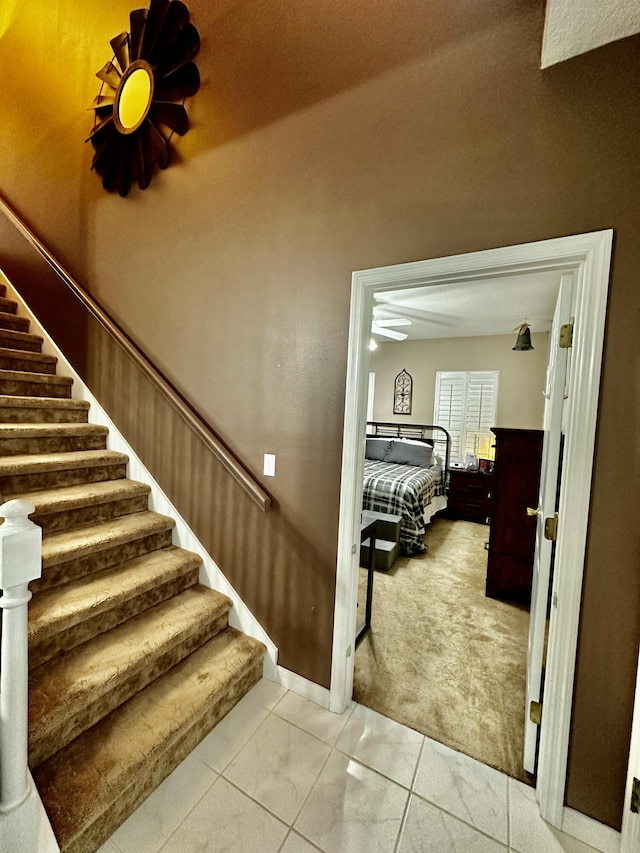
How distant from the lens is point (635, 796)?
1.09 meters

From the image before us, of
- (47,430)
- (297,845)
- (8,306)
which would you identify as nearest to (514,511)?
(297,845)

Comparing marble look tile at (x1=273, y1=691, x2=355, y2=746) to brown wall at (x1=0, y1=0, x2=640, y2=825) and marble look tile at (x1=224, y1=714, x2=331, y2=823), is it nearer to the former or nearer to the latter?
marble look tile at (x1=224, y1=714, x2=331, y2=823)

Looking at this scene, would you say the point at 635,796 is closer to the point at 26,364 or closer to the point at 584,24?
the point at 584,24

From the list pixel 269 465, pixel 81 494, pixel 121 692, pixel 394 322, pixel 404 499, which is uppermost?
pixel 394 322

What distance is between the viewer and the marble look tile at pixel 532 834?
1202mm

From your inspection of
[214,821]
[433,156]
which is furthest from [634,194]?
[214,821]

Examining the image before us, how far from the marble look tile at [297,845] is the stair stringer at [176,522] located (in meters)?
0.60

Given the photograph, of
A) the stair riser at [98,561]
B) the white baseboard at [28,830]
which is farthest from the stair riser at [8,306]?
the white baseboard at [28,830]

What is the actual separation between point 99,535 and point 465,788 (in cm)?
196

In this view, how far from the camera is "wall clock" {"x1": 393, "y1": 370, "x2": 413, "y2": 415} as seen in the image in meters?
6.04

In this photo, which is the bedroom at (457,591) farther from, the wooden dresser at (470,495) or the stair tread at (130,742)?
the stair tread at (130,742)

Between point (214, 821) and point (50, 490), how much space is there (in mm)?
1697

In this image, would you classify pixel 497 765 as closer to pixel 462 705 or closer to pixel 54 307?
pixel 462 705

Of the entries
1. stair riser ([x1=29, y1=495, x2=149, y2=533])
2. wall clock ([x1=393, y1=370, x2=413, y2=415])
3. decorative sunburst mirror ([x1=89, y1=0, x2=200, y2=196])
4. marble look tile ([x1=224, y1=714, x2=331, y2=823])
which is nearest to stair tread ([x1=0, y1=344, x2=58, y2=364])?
decorative sunburst mirror ([x1=89, y1=0, x2=200, y2=196])
